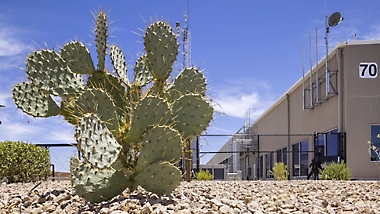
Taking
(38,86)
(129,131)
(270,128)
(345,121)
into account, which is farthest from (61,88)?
(270,128)

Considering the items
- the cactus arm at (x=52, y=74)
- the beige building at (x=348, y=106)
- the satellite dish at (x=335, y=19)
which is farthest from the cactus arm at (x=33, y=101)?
the satellite dish at (x=335, y=19)

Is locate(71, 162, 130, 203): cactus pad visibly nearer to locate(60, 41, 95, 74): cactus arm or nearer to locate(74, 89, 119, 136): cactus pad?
locate(74, 89, 119, 136): cactus pad

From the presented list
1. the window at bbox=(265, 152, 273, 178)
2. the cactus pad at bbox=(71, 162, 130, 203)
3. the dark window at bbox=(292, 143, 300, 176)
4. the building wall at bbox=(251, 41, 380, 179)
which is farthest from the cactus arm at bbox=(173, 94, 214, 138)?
the window at bbox=(265, 152, 273, 178)

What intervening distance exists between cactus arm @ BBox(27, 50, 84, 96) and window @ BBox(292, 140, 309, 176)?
13.8 metres

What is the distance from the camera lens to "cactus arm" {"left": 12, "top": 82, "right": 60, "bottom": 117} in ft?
16.5

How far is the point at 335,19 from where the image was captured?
1466 centimetres

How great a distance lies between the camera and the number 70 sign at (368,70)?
1409 cm

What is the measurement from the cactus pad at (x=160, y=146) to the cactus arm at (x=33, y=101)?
1.49 metres

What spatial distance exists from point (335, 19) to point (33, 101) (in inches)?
462

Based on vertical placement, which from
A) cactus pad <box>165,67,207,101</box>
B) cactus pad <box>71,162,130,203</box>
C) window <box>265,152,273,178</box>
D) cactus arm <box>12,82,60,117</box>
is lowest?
window <box>265,152,273,178</box>

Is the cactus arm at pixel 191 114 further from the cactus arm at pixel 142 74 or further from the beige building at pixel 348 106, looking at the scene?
the beige building at pixel 348 106

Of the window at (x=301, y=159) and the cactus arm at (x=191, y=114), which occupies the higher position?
the cactus arm at (x=191, y=114)

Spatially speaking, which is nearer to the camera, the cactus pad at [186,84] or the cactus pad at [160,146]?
the cactus pad at [160,146]

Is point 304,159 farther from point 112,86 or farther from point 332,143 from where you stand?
point 112,86
